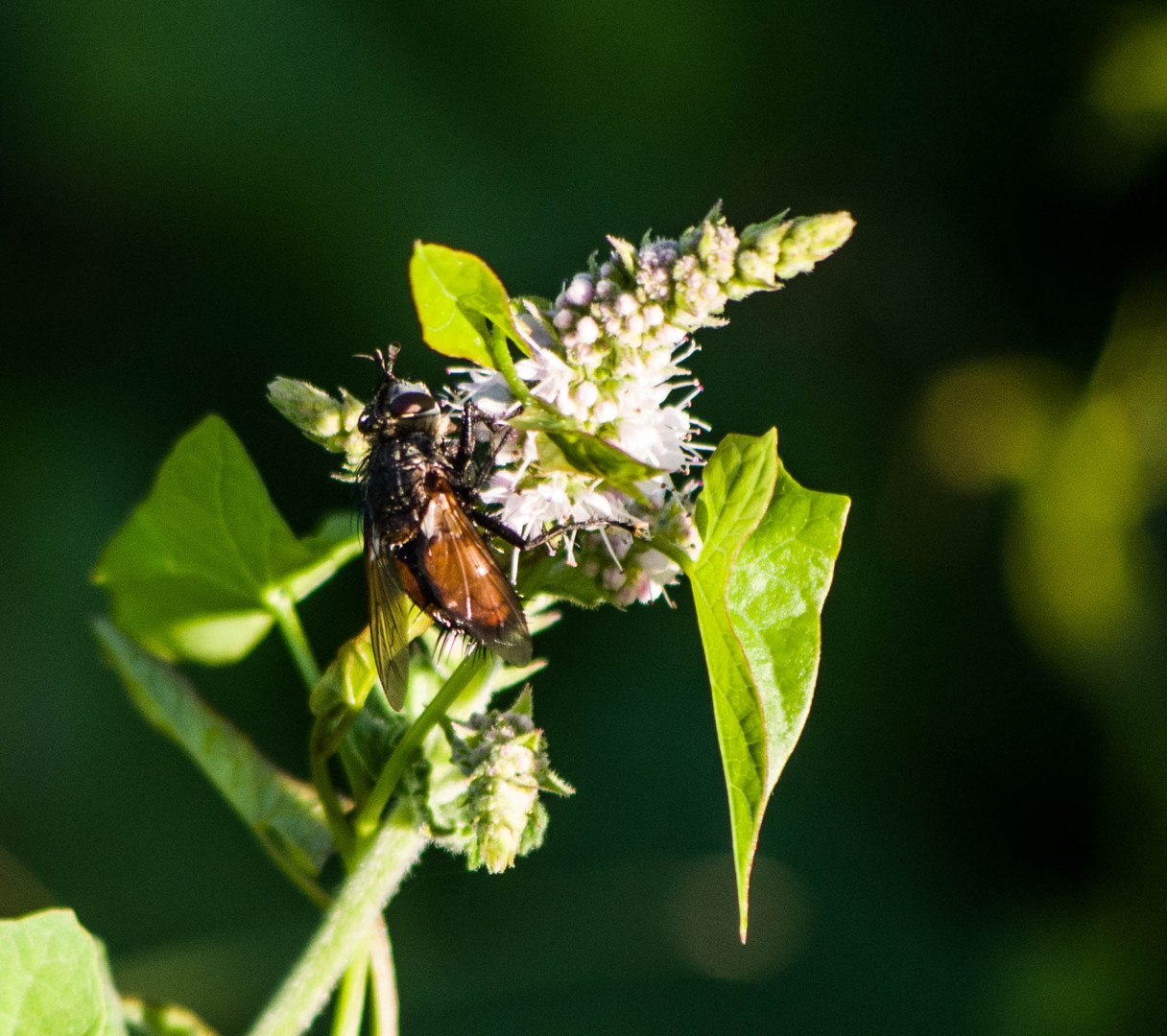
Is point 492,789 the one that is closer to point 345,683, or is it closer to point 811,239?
point 345,683

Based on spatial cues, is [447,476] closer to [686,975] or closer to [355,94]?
[686,975]

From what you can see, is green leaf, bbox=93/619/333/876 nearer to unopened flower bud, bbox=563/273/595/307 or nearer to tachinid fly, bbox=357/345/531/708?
tachinid fly, bbox=357/345/531/708

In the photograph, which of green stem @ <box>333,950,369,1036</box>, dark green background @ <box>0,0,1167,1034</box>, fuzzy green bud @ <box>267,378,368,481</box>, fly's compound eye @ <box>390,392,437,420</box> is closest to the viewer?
fuzzy green bud @ <box>267,378,368,481</box>

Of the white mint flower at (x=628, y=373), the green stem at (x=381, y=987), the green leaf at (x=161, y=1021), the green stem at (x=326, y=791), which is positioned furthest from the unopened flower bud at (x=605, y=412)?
the green leaf at (x=161, y=1021)

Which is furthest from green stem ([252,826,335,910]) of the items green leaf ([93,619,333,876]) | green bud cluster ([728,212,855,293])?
green bud cluster ([728,212,855,293])

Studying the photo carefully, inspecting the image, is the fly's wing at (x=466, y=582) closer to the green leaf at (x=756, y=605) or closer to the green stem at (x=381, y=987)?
the green leaf at (x=756, y=605)

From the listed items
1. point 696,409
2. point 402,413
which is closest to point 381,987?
point 402,413
